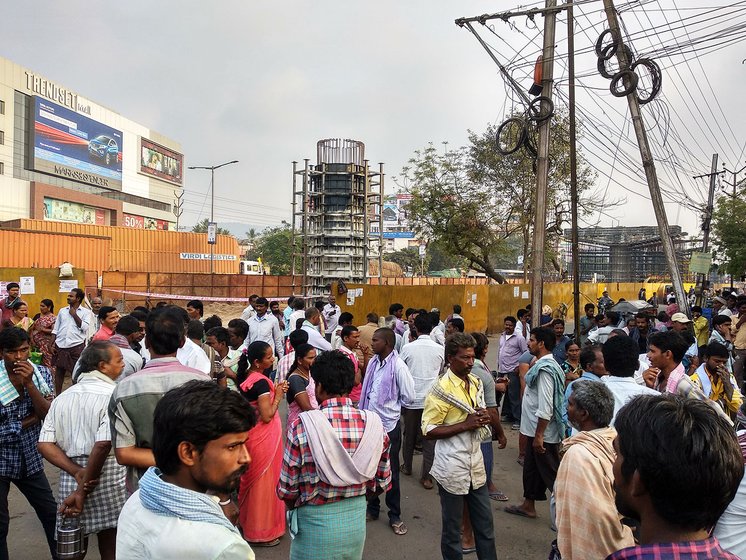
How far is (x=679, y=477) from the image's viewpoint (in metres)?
1.40

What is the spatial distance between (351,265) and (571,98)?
806 cm

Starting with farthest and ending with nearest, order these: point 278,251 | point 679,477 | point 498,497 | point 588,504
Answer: point 278,251
point 498,497
point 588,504
point 679,477

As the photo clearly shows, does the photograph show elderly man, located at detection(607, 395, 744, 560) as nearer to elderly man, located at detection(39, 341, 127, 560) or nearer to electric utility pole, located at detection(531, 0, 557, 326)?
elderly man, located at detection(39, 341, 127, 560)

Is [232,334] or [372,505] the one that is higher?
[232,334]

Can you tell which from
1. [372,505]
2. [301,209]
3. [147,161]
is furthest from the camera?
[147,161]

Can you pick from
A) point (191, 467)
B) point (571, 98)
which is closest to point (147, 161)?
point (571, 98)

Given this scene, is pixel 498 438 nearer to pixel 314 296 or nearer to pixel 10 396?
pixel 10 396

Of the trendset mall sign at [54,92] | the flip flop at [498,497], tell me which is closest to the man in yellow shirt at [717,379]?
the flip flop at [498,497]

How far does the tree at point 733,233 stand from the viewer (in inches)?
925

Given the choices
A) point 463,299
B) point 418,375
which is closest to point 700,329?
point 418,375

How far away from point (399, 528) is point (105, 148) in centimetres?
6900

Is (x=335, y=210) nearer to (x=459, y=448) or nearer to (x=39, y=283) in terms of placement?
(x=39, y=283)

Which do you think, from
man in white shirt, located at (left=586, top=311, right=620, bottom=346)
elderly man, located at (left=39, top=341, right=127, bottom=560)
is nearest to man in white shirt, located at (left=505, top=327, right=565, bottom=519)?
elderly man, located at (left=39, top=341, right=127, bottom=560)

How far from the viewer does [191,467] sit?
1.59m
